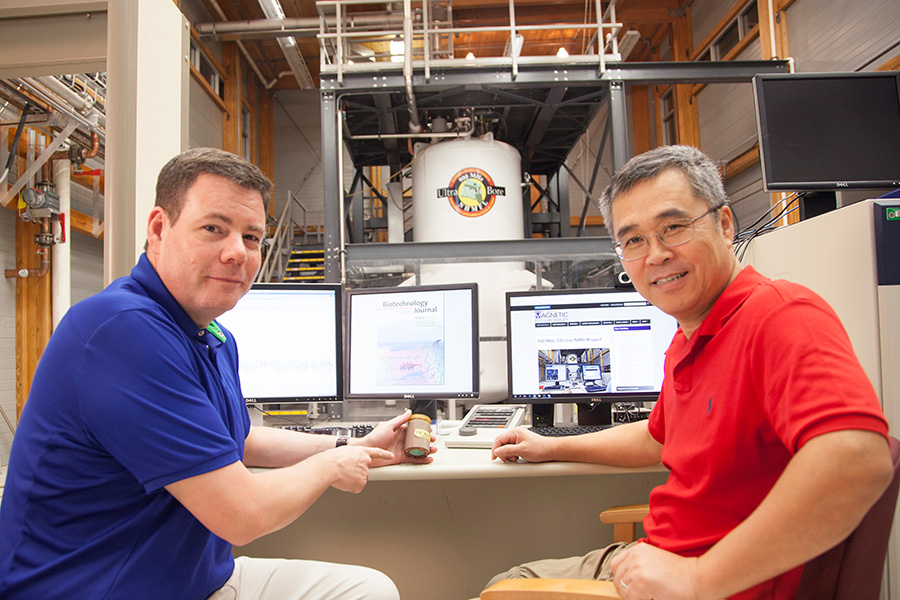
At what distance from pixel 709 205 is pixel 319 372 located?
140 centimetres

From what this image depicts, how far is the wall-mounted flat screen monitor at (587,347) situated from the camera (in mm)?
1784

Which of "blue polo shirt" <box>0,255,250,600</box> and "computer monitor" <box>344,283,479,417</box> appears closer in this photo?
"blue polo shirt" <box>0,255,250,600</box>

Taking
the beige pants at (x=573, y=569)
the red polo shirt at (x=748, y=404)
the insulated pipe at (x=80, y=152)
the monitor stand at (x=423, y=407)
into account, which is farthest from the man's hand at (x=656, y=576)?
the insulated pipe at (x=80, y=152)

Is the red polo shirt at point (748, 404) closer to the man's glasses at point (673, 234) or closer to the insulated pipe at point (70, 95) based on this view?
the man's glasses at point (673, 234)

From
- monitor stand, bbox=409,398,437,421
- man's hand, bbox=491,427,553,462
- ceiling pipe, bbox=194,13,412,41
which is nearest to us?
man's hand, bbox=491,427,553,462

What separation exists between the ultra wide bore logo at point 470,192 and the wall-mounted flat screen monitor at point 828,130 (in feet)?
9.52

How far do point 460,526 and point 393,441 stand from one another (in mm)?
Result: 657

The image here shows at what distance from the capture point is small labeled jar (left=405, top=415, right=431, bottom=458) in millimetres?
1390

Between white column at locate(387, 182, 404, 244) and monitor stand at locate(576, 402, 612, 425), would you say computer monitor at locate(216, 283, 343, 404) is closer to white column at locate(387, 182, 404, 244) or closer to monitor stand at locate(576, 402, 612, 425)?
monitor stand at locate(576, 402, 612, 425)

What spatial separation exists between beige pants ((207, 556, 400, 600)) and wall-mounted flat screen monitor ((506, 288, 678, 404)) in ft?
2.58

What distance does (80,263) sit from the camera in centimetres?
578

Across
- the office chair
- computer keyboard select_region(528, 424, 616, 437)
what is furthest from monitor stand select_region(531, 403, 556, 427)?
the office chair

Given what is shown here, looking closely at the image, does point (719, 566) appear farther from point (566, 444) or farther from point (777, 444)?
point (566, 444)

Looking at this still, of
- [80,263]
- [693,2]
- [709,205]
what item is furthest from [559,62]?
[693,2]
